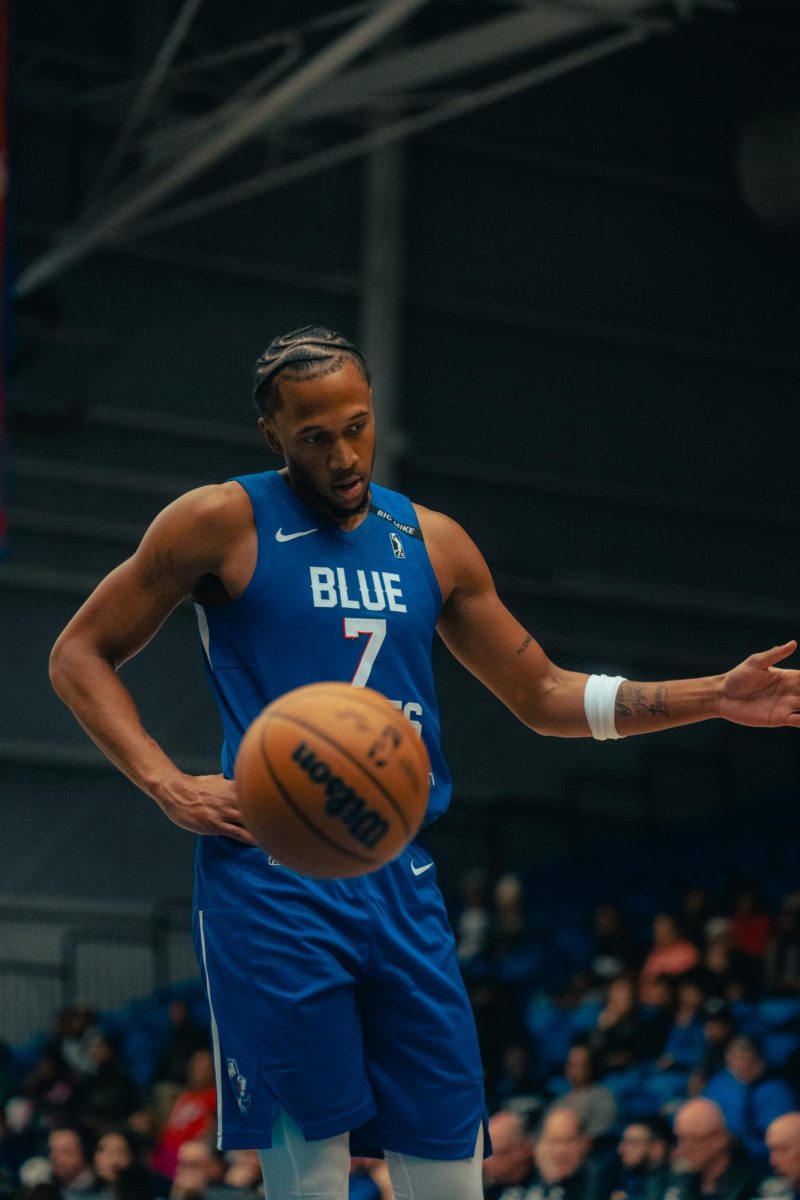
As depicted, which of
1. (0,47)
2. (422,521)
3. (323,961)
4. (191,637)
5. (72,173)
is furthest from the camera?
(191,637)

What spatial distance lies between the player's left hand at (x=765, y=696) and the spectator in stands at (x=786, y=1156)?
4.28 metres

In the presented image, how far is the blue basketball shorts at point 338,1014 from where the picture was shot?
3.80 m

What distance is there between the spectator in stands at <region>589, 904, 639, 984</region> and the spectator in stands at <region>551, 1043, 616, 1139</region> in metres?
2.32

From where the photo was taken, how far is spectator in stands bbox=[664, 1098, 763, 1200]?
836 cm

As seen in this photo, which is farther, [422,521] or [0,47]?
[0,47]

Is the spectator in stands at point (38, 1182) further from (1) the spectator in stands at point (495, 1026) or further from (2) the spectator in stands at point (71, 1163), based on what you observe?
(1) the spectator in stands at point (495, 1026)

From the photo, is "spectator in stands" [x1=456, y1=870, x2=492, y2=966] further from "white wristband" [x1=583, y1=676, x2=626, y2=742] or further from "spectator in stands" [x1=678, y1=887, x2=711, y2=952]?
"white wristband" [x1=583, y1=676, x2=626, y2=742]

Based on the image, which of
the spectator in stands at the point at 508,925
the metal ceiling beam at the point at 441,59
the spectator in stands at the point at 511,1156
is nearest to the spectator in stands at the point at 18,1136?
the spectator in stands at the point at 508,925

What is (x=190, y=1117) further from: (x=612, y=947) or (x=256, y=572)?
(x=256, y=572)

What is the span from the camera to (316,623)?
3971 mm

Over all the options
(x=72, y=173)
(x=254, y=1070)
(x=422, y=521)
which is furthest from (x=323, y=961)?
(x=72, y=173)

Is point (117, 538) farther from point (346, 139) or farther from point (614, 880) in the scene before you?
point (614, 880)

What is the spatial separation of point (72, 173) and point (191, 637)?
407 centimetres

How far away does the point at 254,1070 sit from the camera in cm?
383
